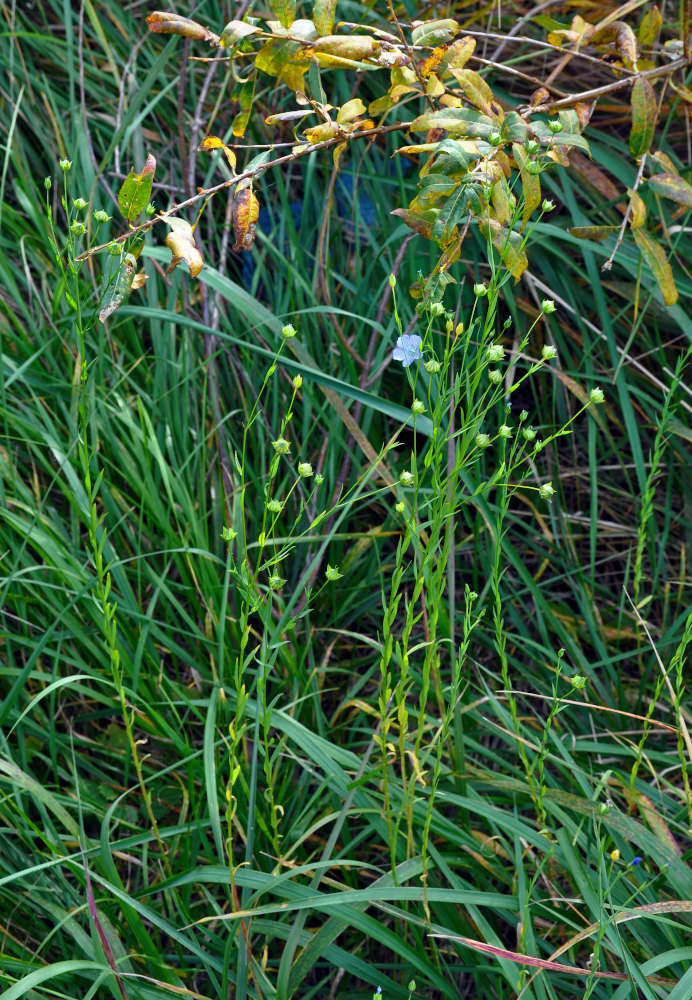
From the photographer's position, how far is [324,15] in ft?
3.76

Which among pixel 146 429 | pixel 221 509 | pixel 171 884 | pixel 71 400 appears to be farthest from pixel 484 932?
pixel 71 400

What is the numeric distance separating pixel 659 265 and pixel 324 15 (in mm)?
610

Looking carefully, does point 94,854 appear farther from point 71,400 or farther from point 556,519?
point 556,519

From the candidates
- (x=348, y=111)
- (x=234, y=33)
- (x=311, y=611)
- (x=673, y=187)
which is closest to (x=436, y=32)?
(x=348, y=111)

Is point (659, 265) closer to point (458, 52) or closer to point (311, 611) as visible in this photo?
point (458, 52)

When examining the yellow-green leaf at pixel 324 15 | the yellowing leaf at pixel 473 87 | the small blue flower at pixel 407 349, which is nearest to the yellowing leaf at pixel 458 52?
the yellowing leaf at pixel 473 87

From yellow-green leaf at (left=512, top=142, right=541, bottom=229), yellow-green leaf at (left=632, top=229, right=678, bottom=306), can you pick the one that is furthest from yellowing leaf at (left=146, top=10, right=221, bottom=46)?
yellow-green leaf at (left=632, top=229, right=678, bottom=306)

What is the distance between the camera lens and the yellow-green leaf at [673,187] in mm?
1323

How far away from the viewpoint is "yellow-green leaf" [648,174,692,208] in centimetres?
132

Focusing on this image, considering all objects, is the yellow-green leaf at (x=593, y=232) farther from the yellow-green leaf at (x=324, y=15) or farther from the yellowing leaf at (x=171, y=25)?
the yellowing leaf at (x=171, y=25)

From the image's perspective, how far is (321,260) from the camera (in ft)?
5.26

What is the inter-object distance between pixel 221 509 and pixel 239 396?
25 centimetres

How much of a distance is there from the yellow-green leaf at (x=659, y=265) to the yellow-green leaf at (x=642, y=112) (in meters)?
0.13

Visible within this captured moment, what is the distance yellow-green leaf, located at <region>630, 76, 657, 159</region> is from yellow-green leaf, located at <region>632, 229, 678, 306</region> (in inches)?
5.2
